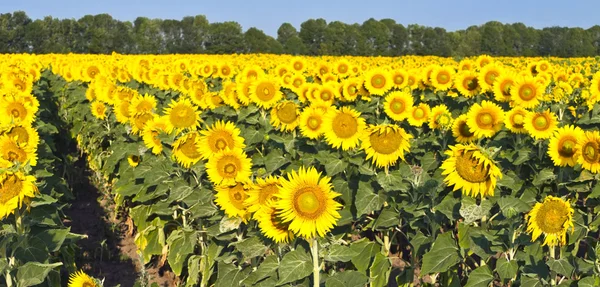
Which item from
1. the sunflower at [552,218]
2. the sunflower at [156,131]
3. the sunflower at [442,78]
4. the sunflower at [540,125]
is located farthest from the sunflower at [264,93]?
the sunflower at [552,218]

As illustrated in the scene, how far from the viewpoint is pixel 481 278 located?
4176mm

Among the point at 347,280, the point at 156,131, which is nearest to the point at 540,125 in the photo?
the point at 347,280

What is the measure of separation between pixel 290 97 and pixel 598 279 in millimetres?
A: 5428

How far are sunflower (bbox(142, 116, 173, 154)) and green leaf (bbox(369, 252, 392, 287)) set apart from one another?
263cm

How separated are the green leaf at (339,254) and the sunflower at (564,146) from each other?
215 cm

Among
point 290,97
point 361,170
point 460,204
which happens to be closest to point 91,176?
point 290,97

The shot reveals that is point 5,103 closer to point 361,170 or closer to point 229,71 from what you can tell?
point 229,71

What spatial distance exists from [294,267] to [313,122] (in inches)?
76.8

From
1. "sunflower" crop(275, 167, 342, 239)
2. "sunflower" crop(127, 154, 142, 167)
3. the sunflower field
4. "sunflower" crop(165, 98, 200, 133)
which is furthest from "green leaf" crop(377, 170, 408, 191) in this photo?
"sunflower" crop(127, 154, 142, 167)

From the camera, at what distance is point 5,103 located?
6.92 m

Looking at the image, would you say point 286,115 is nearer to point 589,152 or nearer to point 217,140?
point 217,140

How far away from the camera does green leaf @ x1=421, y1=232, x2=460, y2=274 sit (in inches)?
163

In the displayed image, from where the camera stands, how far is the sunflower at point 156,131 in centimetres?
588

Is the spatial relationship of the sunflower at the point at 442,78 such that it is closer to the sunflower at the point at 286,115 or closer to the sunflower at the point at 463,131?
the sunflower at the point at 463,131
